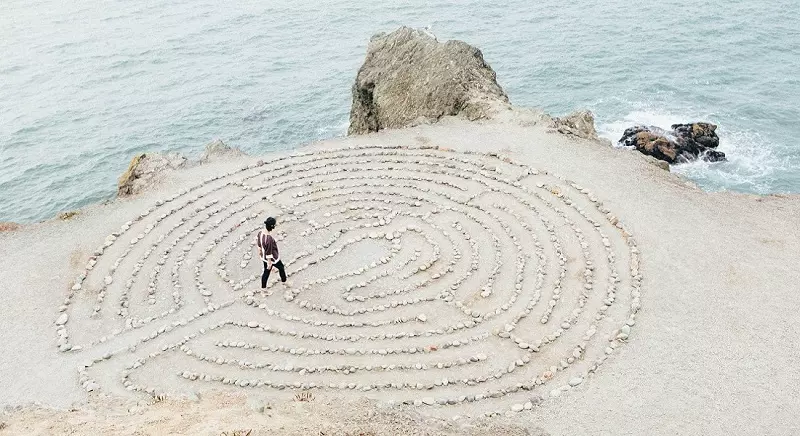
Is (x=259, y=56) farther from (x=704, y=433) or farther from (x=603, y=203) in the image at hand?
(x=704, y=433)

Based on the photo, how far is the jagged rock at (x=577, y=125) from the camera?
81.3 ft

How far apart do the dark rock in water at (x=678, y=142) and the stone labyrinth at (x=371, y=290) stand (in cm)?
1229

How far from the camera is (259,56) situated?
48.8m

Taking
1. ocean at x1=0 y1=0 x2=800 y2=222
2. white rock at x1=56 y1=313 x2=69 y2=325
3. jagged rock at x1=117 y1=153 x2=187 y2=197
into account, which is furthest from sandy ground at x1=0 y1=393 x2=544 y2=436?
ocean at x1=0 y1=0 x2=800 y2=222

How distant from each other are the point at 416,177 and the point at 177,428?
12674mm

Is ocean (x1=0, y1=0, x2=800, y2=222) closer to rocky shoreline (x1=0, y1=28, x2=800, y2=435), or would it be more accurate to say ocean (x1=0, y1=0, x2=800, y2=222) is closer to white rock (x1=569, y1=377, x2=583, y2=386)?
rocky shoreline (x1=0, y1=28, x2=800, y2=435)

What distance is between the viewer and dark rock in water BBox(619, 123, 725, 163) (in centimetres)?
3144

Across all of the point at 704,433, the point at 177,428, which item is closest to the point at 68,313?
the point at 177,428

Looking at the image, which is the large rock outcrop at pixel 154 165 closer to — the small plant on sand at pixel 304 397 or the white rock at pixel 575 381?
the small plant on sand at pixel 304 397

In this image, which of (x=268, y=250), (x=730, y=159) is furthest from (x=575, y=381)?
(x=730, y=159)

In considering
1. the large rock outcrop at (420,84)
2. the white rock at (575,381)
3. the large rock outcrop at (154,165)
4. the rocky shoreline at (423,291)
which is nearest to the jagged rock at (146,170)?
the large rock outcrop at (154,165)

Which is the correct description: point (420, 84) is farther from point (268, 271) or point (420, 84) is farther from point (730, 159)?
point (730, 159)

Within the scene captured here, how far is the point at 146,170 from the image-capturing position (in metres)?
23.6

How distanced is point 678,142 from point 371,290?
21.0 meters
